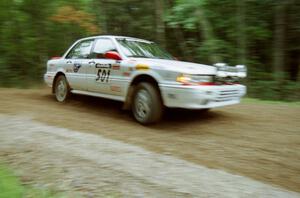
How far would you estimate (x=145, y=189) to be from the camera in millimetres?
3658

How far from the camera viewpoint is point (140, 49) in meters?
7.43

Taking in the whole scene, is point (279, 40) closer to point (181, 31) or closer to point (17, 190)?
point (181, 31)

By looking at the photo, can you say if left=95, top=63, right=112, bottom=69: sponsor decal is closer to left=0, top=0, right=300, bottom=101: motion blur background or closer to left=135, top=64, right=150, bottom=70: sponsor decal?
left=135, top=64, right=150, bottom=70: sponsor decal

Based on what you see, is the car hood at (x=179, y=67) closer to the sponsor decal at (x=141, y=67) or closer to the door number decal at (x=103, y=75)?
the sponsor decal at (x=141, y=67)

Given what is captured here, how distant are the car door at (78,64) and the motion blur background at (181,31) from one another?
214 inches

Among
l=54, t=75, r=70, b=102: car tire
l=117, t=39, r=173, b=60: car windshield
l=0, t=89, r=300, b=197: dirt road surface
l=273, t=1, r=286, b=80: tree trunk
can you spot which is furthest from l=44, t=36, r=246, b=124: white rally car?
l=273, t=1, r=286, b=80: tree trunk

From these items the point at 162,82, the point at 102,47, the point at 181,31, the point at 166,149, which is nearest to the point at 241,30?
the point at 181,31

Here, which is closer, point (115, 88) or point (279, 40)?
point (115, 88)

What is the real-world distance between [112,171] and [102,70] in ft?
12.0

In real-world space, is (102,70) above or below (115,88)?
above

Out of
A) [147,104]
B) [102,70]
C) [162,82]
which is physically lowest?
[147,104]

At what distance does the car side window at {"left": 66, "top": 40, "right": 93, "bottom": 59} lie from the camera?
26.8 ft

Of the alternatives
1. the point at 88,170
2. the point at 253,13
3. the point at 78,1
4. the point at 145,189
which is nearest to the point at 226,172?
the point at 145,189

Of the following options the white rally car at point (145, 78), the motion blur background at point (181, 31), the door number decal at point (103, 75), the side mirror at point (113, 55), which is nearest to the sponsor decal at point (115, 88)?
the white rally car at point (145, 78)
